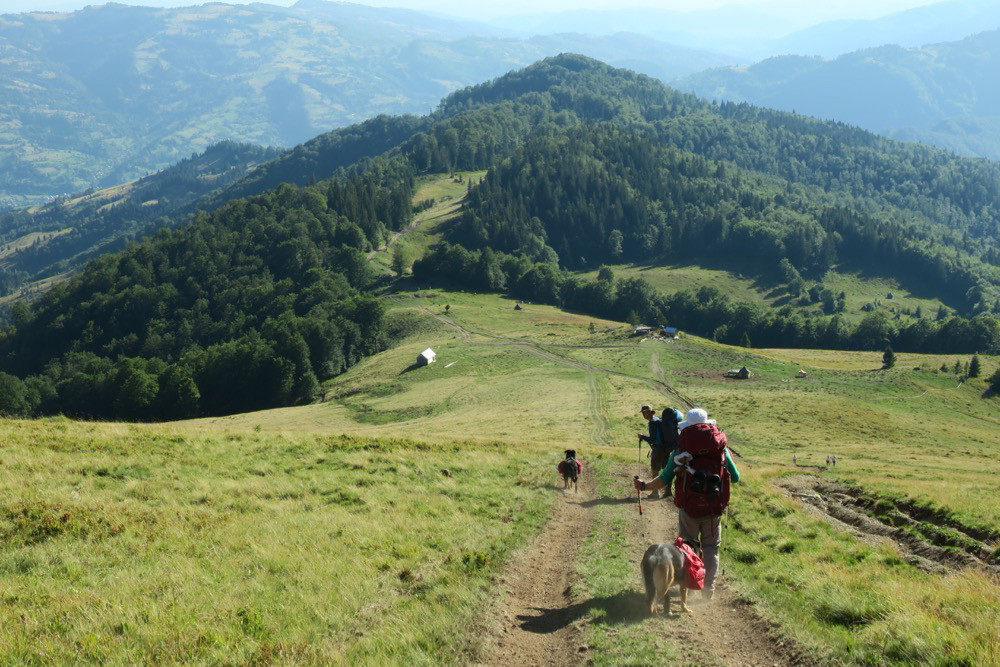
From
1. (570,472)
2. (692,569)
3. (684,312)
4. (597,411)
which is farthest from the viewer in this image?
(684,312)

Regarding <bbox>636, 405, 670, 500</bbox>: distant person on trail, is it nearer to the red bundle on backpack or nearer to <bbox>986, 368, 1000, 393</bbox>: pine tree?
the red bundle on backpack

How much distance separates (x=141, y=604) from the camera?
11.6m

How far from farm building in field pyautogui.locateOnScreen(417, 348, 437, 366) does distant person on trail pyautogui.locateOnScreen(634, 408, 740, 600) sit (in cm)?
9375

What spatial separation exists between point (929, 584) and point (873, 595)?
95.6 inches

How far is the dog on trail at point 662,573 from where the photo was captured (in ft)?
40.4

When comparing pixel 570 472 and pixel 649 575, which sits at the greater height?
pixel 649 575

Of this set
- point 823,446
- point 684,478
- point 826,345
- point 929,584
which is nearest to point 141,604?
point 684,478

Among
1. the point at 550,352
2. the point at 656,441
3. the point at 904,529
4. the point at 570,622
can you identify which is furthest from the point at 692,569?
the point at 550,352

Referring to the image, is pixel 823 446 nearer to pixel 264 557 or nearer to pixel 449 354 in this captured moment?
pixel 264 557

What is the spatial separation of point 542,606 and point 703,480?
4435 millimetres

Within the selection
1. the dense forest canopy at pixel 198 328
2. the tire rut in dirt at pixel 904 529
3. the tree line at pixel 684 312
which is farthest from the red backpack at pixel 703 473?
the tree line at pixel 684 312

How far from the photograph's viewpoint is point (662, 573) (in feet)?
40.4

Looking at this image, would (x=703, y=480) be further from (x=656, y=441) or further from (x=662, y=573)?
(x=656, y=441)

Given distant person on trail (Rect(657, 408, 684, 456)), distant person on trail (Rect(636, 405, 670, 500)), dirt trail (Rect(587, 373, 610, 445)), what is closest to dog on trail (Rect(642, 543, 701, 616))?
distant person on trail (Rect(657, 408, 684, 456))
